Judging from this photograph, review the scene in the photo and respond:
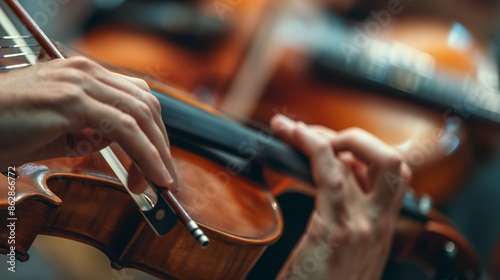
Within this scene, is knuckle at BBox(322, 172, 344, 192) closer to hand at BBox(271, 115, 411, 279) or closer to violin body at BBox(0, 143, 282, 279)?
hand at BBox(271, 115, 411, 279)

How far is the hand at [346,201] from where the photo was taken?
0.80m

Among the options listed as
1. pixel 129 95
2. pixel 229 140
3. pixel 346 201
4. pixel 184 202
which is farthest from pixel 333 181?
pixel 129 95

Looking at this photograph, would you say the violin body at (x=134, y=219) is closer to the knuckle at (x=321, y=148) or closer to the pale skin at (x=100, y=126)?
the pale skin at (x=100, y=126)

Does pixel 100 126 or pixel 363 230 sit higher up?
pixel 100 126

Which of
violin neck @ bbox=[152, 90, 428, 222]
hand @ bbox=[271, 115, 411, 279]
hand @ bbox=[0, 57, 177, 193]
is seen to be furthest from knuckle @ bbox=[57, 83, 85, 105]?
hand @ bbox=[271, 115, 411, 279]

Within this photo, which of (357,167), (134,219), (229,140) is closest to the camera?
(134,219)

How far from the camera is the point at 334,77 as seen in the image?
1.35 m

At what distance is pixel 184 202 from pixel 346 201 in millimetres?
299

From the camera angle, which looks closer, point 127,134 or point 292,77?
point 127,134

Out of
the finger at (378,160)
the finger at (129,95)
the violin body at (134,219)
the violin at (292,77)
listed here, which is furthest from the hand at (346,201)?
→ the violin at (292,77)

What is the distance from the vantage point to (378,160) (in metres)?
0.80

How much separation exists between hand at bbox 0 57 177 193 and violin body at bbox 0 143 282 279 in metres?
0.02

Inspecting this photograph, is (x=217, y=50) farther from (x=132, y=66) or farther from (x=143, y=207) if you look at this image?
(x=143, y=207)

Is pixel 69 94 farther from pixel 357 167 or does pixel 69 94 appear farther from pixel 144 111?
pixel 357 167
